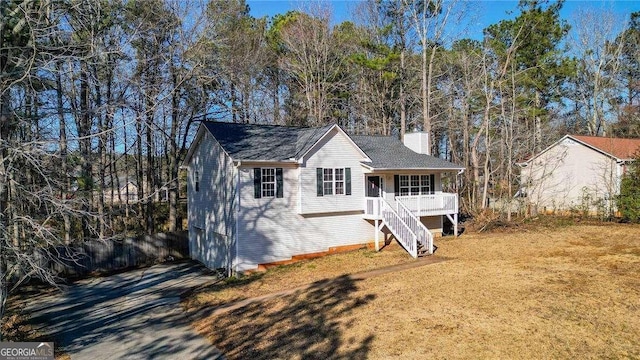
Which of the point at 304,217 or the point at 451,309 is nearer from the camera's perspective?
the point at 451,309

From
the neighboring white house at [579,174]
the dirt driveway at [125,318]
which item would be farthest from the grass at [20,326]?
the neighboring white house at [579,174]

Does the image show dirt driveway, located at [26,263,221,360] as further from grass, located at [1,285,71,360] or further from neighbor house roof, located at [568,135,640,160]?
neighbor house roof, located at [568,135,640,160]

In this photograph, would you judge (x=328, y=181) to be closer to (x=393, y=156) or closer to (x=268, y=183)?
(x=268, y=183)

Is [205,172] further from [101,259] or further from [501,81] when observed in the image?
[501,81]

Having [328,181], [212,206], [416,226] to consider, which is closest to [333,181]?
[328,181]

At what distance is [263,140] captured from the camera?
17.0 m

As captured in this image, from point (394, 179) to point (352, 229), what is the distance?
3.25 meters

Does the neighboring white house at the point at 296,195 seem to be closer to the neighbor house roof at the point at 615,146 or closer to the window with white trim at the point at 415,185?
the window with white trim at the point at 415,185

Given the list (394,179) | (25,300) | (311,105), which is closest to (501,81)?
(394,179)

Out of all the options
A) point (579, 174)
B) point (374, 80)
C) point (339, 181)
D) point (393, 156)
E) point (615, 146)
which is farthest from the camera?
point (374, 80)

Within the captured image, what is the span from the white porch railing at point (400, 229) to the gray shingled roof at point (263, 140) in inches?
166

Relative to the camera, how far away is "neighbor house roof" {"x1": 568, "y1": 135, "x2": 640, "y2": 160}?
2349 cm

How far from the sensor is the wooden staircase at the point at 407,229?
15.7 metres

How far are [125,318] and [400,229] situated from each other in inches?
406
